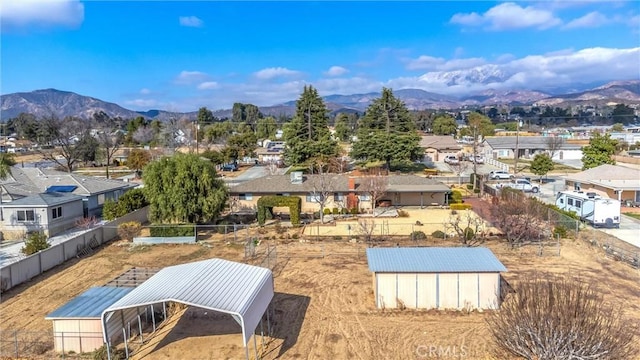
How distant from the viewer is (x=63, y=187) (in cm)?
3559

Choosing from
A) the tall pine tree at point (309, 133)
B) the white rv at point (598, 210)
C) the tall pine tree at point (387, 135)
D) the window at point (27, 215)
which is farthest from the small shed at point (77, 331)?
the tall pine tree at point (387, 135)

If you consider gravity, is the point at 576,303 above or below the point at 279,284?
above

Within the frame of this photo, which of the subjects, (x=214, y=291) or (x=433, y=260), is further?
(x=433, y=260)

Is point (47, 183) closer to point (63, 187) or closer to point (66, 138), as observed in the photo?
point (63, 187)

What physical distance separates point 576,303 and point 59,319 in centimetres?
1519

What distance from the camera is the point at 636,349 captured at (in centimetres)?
1397

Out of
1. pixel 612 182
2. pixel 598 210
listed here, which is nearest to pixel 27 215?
pixel 598 210

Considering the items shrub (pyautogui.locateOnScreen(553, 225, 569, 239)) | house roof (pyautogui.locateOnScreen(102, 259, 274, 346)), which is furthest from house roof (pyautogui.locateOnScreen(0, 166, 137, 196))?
shrub (pyautogui.locateOnScreen(553, 225, 569, 239))

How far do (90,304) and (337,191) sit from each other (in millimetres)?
22611

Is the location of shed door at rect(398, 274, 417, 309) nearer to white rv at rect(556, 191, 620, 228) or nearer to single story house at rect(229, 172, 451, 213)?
single story house at rect(229, 172, 451, 213)

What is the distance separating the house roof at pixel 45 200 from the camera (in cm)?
2962

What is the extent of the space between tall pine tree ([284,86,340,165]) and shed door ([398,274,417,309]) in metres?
41.8

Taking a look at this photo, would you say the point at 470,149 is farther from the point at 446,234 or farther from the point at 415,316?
the point at 415,316

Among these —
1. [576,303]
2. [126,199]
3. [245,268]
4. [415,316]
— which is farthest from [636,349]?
[126,199]
